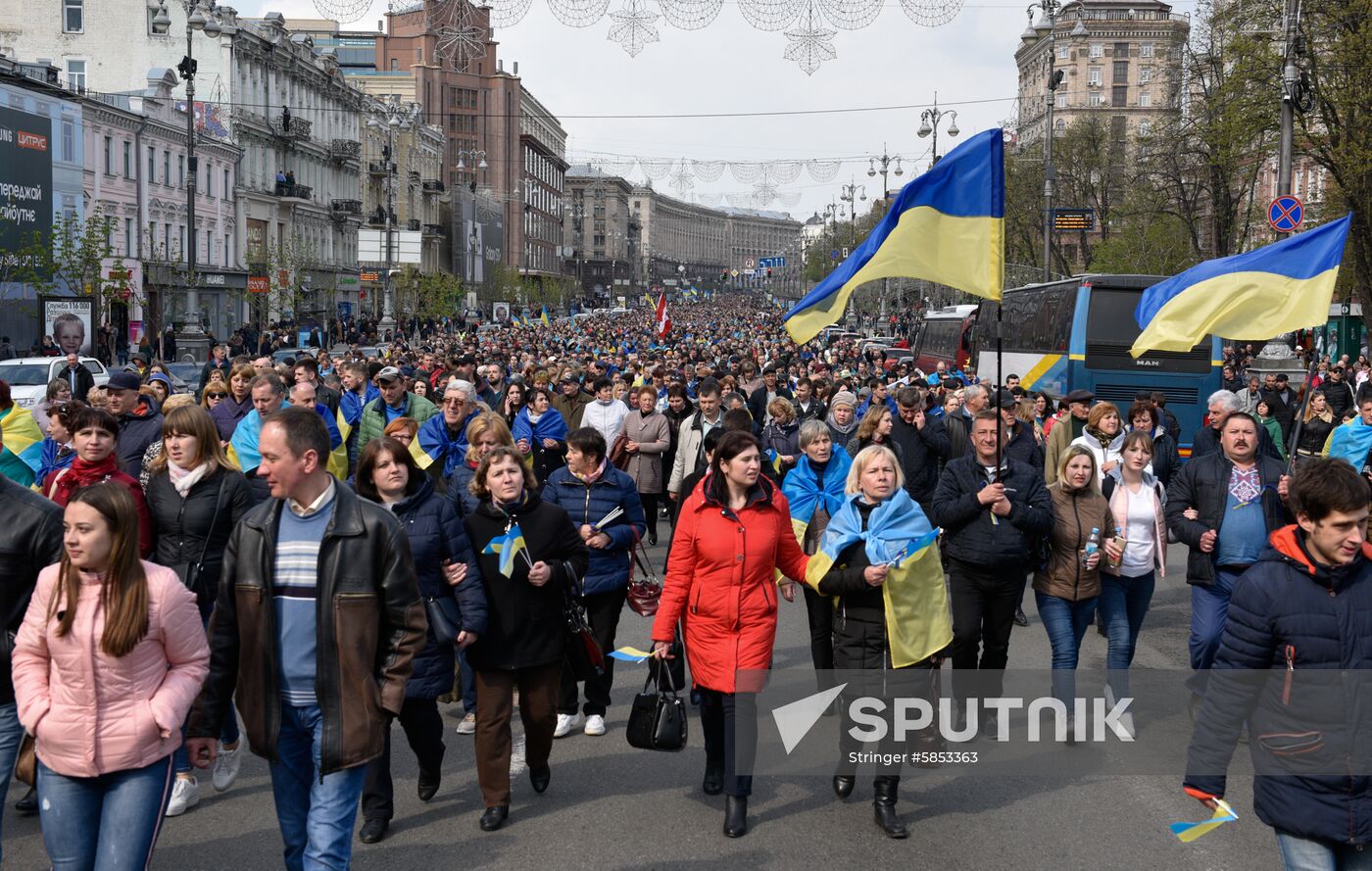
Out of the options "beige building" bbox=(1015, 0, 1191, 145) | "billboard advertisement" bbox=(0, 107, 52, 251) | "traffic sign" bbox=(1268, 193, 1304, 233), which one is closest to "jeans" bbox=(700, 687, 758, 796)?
"traffic sign" bbox=(1268, 193, 1304, 233)

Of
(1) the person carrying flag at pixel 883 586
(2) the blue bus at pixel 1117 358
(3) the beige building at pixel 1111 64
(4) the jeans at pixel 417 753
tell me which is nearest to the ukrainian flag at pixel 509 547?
(4) the jeans at pixel 417 753

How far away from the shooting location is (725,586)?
→ 5.91m

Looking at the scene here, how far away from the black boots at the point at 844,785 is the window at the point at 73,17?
184ft

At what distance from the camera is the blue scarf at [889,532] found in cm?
608

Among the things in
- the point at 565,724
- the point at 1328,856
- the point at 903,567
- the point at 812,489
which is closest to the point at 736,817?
the point at 903,567

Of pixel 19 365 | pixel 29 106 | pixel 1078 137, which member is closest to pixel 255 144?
pixel 29 106

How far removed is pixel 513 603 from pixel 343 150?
7114 cm

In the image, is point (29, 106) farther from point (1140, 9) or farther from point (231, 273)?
point (1140, 9)

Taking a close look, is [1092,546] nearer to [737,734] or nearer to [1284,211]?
[737,734]

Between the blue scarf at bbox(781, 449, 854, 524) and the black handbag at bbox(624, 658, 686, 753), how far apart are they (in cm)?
188

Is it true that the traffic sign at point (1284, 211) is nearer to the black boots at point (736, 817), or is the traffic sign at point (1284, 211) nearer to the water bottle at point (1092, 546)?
the water bottle at point (1092, 546)

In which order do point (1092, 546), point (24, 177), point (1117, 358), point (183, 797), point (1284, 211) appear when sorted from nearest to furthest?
point (183, 797)
point (1092, 546)
point (1284, 211)
point (1117, 358)
point (24, 177)

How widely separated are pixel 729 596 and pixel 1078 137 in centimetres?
6201

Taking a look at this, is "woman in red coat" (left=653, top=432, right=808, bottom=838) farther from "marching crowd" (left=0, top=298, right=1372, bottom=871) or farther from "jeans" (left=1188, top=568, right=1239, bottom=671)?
"jeans" (left=1188, top=568, right=1239, bottom=671)
